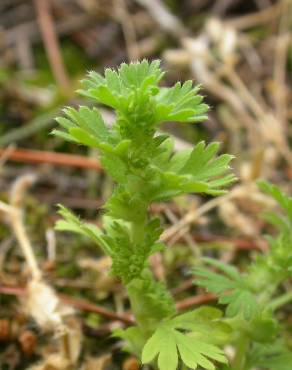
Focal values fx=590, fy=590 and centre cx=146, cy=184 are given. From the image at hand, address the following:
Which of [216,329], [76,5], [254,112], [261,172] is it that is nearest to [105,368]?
[216,329]

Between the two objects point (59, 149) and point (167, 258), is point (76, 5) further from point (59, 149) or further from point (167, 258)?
point (167, 258)

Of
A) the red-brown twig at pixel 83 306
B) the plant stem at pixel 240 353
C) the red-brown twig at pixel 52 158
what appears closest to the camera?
the plant stem at pixel 240 353

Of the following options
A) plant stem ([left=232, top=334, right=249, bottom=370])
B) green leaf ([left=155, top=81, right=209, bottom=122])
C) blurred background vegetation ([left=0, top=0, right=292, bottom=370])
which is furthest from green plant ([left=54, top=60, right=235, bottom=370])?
blurred background vegetation ([left=0, top=0, right=292, bottom=370])

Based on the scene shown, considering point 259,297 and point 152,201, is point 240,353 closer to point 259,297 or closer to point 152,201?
point 259,297

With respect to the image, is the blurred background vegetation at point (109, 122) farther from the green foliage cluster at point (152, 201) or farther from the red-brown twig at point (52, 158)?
the green foliage cluster at point (152, 201)

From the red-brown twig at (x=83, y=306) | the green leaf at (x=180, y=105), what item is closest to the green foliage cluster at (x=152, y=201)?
the green leaf at (x=180, y=105)
